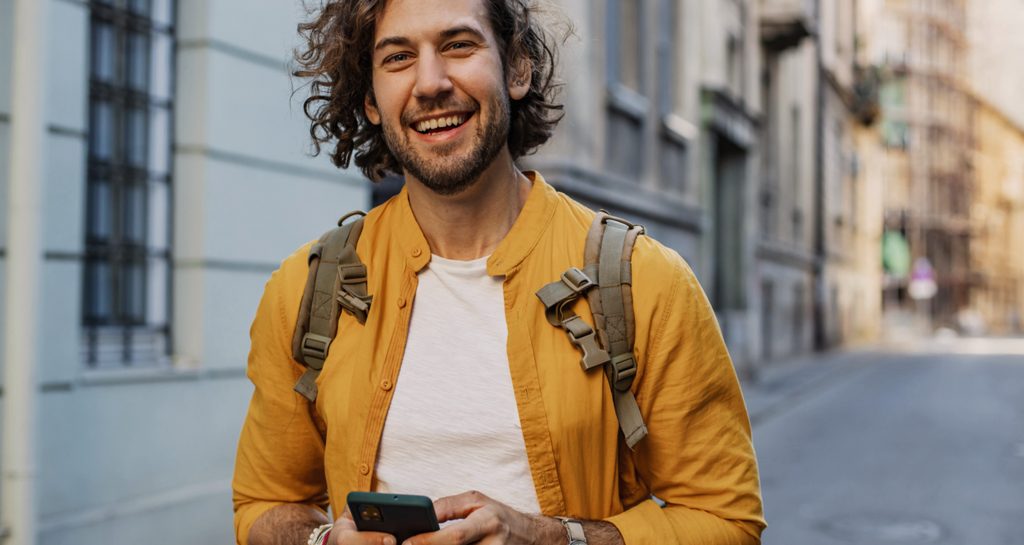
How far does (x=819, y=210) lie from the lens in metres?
32.6

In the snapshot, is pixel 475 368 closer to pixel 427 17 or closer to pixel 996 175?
pixel 427 17

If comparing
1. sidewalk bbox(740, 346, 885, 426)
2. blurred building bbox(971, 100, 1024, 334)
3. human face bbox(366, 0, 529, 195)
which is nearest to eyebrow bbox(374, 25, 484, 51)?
human face bbox(366, 0, 529, 195)

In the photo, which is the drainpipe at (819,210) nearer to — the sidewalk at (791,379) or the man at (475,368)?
the sidewalk at (791,379)

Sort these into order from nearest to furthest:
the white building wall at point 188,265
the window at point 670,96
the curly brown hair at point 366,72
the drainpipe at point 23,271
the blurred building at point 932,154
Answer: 1. the curly brown hair at point 366,72
2. the drainpipe at point 23,271
3. the white building wall at point 188,265
4. the window at point 670,96
5. the blurred building at point 932,154

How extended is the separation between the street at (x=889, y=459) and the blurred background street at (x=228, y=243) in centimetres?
5

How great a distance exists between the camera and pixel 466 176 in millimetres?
2016

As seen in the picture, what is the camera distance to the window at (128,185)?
19.7 ft

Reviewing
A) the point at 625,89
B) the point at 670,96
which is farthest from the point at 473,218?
the point at 670,96

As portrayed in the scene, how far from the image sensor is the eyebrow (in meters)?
2.00

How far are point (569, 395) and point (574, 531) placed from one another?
0.73 ft

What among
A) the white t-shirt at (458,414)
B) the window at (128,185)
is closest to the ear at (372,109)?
the white t-shirt at (458,414)

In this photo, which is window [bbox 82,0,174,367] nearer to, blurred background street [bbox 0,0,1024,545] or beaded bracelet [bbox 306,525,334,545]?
blurred background street [bbox 0,0,1024,545]

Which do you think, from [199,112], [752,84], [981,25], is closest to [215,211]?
[199,112]

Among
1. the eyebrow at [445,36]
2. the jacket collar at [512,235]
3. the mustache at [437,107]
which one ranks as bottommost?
the jacket collar at [512,235]
